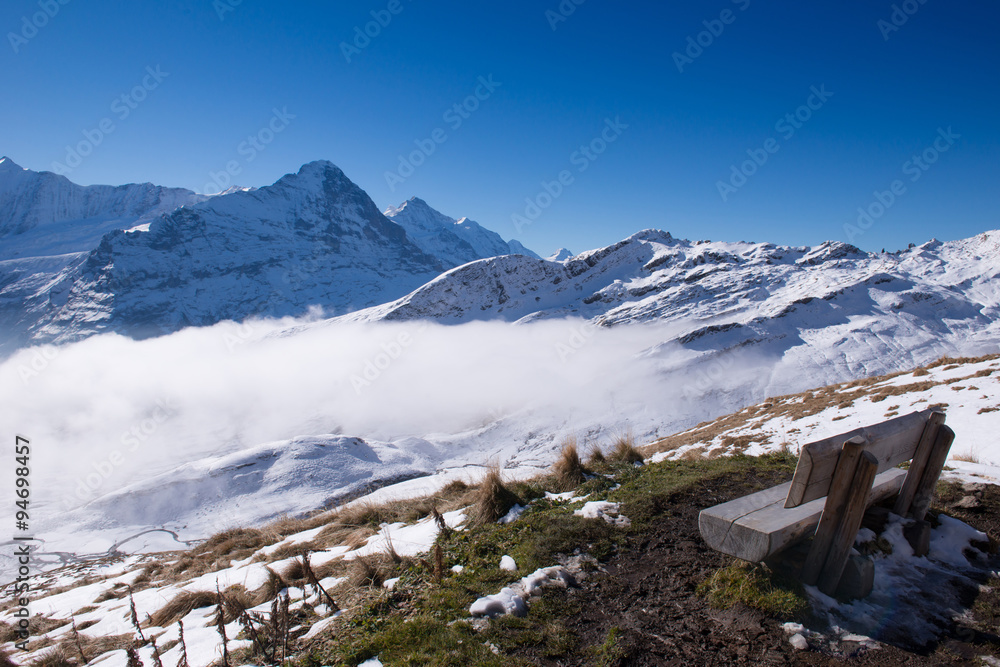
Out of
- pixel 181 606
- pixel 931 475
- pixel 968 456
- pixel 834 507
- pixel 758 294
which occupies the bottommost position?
pixel 968 456

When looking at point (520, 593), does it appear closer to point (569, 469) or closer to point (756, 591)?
point (756, 591)

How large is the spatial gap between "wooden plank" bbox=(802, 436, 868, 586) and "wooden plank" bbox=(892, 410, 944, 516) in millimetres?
1628

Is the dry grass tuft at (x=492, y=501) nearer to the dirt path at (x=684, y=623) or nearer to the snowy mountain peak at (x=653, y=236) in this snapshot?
the dirt path at (x=684, y=623)

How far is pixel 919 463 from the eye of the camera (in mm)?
4504

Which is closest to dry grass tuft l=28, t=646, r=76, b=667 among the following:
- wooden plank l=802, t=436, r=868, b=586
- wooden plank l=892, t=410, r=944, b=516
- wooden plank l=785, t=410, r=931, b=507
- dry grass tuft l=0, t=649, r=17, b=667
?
dry grass tuft l=0, t=649, r=17, b=667

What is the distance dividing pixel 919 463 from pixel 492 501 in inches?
206

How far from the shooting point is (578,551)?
512 cm

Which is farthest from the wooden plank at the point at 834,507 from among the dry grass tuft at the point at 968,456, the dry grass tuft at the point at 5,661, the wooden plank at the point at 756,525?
the dry grass tuft at the point at 5,661

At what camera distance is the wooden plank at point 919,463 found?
14.6 ft

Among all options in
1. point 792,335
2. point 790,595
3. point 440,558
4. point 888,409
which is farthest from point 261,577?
point 792,335

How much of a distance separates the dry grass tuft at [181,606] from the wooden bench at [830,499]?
21.2 ft

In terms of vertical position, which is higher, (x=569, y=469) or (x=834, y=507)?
(x=834, y=507)

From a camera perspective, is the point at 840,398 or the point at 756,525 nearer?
the point at 756,525

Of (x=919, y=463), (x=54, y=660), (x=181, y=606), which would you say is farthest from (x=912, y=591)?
(x=54, y=660)
